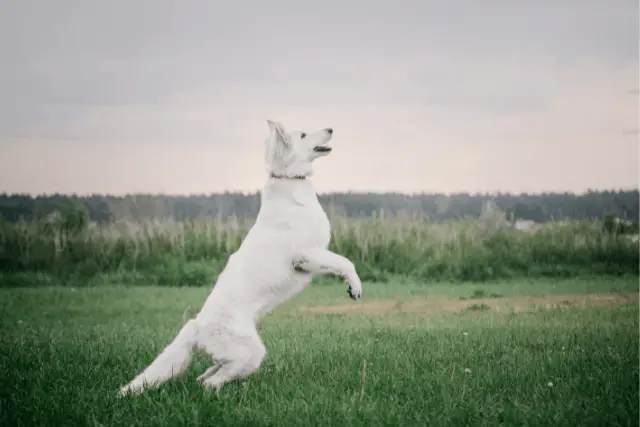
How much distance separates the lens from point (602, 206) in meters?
16.8

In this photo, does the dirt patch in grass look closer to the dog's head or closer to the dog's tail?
the dog's head

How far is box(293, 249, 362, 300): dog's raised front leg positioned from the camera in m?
5.04

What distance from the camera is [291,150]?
5270mm

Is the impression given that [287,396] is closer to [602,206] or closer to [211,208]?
[211,208]

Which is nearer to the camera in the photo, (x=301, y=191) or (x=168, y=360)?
(x=168, y=360)

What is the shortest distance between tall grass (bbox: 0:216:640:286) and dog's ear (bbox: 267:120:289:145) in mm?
7990

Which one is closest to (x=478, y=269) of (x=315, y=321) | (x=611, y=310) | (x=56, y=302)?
(x=611, y=310)

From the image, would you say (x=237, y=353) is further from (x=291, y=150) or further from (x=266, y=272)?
(x=291, y=150)

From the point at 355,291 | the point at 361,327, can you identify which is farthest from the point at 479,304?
the point at 355,291

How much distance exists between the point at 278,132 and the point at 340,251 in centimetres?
895

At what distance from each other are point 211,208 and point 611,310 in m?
9.20

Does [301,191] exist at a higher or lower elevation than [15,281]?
higher

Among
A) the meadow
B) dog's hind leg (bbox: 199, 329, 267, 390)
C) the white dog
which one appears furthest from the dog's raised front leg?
the meadow

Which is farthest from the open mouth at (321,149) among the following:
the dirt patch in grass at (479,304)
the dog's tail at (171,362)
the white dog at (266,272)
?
the dirt patch in grass at (479,304)
